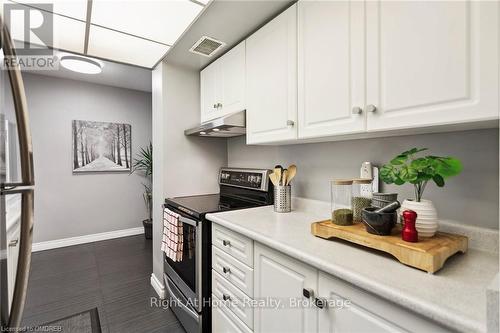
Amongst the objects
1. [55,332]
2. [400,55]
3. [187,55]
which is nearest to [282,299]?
[400,55]

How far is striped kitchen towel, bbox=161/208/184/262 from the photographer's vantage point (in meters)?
1.75

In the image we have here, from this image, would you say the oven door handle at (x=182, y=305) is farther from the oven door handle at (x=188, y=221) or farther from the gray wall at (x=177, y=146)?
the oven door handle at (x=188, y=221)

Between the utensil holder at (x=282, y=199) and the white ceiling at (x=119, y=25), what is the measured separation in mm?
1243

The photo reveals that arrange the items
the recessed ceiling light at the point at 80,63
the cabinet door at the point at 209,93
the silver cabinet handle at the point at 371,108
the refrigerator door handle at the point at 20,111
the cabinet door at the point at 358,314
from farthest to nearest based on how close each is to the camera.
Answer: the recessed ceiling light at the point at 80,63 → the cabinet door at the point at 209,93 → the silver cabinet handle at the point at 371,108 → the cabinet door at the point at 358,314 → the refrigerator door handle at the point at 20,111

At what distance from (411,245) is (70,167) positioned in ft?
13.4

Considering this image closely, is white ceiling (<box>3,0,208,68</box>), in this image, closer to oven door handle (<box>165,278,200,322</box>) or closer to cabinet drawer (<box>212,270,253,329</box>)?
cabinet drawer (<box>212,270,253,329</box>)

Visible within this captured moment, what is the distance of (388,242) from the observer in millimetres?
870

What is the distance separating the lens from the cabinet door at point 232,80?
1797 mm

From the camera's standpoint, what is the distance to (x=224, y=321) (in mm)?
1431

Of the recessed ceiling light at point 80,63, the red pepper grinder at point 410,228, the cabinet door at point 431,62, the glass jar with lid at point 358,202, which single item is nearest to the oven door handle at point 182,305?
the glass jar with lid at point 358,202

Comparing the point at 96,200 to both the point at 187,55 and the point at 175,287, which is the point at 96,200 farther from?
the point at 187,55

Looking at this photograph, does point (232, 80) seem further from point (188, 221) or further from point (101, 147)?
point (101, 147)

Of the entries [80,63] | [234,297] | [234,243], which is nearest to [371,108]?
[234,243]

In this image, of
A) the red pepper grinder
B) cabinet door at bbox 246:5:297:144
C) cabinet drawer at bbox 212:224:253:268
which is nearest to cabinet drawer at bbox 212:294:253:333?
cabinet drawer at bbox 212:224:253:268
